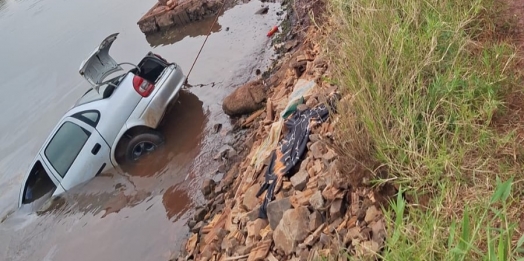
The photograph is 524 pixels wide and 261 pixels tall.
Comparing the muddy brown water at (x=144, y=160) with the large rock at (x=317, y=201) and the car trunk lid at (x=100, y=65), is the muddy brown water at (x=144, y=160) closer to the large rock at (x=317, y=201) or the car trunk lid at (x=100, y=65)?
the car trunk lid at (x=100, y=65)

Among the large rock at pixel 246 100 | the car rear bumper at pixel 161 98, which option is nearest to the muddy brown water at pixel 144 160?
the large rock at pixel 246 100

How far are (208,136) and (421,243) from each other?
6.83 m

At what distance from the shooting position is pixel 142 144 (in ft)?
29.2

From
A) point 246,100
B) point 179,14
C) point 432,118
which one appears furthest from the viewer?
point 179,14

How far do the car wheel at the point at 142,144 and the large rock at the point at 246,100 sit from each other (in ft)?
4.96

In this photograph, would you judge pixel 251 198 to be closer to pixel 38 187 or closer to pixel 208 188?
pixel 208 188

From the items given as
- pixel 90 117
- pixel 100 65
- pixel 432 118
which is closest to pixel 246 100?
pixel 90 117

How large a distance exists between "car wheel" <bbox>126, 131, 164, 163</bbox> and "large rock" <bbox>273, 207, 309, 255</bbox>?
5336 mm

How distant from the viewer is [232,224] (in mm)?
5320

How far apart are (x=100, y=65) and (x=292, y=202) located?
6562 millimetres

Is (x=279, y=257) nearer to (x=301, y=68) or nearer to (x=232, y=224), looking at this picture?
(x=232, y=224)

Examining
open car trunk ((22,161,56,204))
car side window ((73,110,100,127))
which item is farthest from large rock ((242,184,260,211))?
open car trunk ((22,161,56,204))

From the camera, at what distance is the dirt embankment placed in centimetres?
355

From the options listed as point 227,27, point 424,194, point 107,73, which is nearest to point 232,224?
point 424,194
